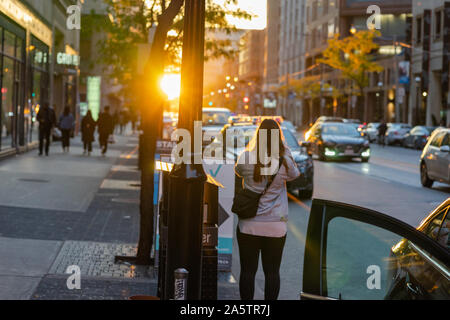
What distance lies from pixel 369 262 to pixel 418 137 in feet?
149

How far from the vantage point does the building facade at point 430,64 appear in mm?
60156

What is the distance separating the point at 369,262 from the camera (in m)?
3.79

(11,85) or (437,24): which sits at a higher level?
(437,24)

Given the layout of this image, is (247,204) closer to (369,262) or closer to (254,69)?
(369,262)

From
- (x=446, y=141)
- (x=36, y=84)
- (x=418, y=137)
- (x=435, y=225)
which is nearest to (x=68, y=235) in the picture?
(x=435, y=225)

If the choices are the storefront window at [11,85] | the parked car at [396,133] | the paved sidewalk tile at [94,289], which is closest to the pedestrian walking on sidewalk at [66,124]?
the storefront window at [11,85]

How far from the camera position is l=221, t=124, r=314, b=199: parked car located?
16469 mm

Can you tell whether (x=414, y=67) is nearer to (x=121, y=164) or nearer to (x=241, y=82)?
(x=121, y=164)

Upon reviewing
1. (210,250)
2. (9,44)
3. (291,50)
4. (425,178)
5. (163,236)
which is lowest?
(425,178)

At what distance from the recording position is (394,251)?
372 cm

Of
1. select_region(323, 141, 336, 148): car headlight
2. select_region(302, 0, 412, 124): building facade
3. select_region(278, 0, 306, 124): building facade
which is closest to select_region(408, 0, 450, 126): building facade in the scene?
select_region(302, 0, 412, 124): building facade

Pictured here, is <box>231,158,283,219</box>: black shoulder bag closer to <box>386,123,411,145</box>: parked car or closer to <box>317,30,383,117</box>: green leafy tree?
<box>386,123,411,145</box>: parked car

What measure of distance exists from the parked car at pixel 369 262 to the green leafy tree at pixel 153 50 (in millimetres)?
4704
